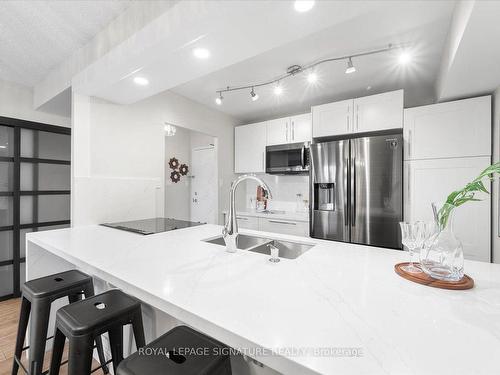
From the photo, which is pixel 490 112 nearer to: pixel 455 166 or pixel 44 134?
pixel 455 166

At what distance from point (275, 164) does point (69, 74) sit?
2425mm

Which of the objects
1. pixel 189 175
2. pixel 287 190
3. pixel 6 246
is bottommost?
pixel 6 246

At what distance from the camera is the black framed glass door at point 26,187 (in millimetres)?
2510

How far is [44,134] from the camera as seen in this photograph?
279 centimetres

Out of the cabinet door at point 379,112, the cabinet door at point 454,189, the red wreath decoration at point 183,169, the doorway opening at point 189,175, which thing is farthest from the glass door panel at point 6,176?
the cabinet door at point 454,189

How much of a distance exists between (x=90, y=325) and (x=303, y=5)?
5.27 feet

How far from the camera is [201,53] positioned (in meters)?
1.46

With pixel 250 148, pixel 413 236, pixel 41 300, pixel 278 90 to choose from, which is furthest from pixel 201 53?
pixel 250 148

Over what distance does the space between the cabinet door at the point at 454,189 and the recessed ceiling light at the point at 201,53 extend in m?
2.14

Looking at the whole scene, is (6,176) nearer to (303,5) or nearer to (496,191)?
(303,5)

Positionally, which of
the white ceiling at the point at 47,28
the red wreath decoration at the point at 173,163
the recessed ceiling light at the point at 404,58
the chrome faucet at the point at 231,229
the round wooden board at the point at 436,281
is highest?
the recessed ceiling light at the point at 404,58

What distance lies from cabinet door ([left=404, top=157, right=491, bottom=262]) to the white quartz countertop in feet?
4.54

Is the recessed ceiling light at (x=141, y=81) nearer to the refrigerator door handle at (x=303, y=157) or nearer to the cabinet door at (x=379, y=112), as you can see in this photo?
the refrigerator door handle at (x=303, y=157)

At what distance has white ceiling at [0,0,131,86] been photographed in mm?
1474
